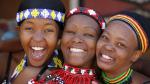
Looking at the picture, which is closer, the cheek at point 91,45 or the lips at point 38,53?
the cheek at point 91,45

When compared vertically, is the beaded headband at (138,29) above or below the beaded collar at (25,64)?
above

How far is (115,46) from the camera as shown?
295 centimetres

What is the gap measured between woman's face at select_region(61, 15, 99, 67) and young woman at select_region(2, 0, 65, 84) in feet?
0.49

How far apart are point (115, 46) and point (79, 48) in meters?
0.27

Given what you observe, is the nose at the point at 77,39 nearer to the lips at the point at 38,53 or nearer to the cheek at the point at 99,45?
the cheek at the point at 99,45

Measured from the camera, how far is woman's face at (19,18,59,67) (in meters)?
3.15

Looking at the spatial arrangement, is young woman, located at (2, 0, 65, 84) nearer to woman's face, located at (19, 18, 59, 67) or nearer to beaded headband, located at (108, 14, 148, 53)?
woman's face, located at (19, 18, 59, 67)

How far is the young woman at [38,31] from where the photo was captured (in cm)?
316

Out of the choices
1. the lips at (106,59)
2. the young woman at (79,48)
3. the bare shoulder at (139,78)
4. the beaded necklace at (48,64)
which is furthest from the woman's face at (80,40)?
the bare shoulder at (139,78)

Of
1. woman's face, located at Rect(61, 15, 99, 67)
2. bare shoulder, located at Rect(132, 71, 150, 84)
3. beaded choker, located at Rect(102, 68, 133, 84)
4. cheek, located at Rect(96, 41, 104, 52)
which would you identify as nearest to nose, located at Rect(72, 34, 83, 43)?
woman's face, located at Rect(61, 15, 99, 67)

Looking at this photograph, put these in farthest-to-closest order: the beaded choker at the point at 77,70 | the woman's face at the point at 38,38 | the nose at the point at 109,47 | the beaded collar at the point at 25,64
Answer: the beaded collar at the point at 25,64 → the woman's face at the point at 38,38 → the beaded choker at the point at 77,70 → the nose at the point at 109,47

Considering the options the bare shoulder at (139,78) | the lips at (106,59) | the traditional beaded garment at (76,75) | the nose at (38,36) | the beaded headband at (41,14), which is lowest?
the bare shoulder at (139,78)

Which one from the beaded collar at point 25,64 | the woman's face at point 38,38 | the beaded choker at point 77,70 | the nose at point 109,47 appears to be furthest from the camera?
the beaded collar at point 25,64

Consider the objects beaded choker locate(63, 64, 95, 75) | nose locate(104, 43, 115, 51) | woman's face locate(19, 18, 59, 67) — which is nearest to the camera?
nose locate(104, 43, 115, 51)
